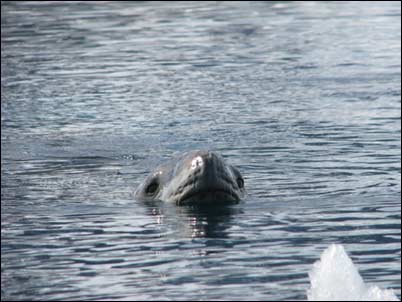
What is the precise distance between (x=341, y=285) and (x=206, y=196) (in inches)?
167

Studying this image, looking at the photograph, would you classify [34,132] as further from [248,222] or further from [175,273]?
[175,273]

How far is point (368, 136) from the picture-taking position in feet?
71.0

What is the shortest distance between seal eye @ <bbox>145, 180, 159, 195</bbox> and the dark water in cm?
21

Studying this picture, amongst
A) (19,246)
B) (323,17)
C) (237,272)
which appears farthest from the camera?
(323,17)

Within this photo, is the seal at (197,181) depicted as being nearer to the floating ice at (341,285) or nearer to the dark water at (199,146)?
the dark water at (199,146)

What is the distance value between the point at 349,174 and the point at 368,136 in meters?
3.18

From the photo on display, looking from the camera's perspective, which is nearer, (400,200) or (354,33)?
(400,200)

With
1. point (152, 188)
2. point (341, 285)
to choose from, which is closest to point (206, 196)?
point (152, 188)

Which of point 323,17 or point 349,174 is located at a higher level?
point 349,174

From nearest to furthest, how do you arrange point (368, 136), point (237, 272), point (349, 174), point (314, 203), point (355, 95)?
point (237, 272)
point (314, 203)
point (349, 174)
point (368, 136)
point (355, 95)

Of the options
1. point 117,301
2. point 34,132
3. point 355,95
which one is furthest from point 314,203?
point 355,95

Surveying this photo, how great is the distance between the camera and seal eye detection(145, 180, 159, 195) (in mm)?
16891

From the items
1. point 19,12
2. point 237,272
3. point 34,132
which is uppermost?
point 237,272

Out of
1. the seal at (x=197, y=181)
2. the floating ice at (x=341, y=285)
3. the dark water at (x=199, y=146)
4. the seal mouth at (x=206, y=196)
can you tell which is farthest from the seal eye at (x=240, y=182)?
the floating ice at (x=341, y=285)
